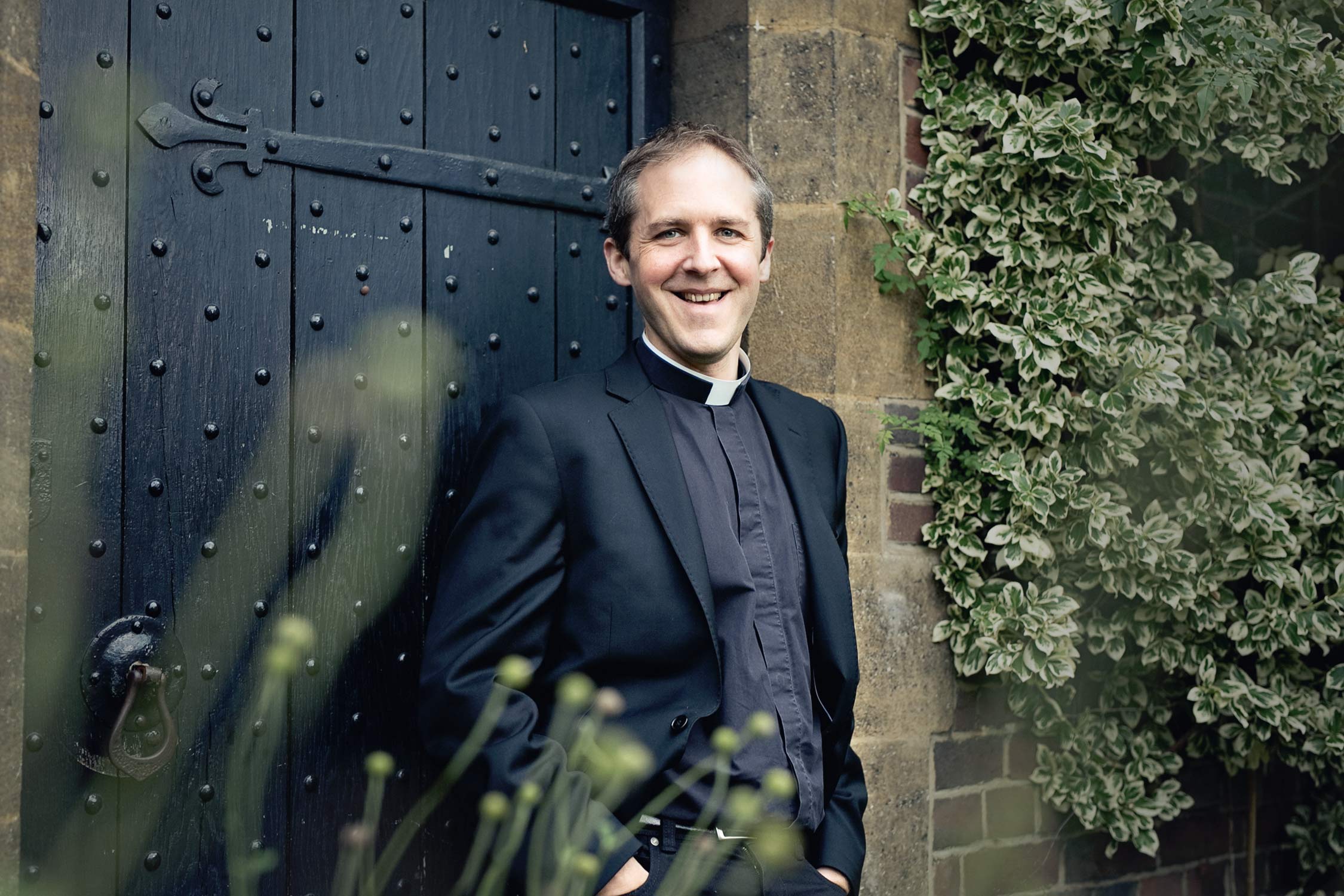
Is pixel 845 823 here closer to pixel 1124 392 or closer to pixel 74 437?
pixel 1124 392

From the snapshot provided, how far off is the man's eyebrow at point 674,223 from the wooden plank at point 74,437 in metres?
0.86

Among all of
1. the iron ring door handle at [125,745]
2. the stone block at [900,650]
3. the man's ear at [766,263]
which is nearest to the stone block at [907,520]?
the stone block at [900,650]

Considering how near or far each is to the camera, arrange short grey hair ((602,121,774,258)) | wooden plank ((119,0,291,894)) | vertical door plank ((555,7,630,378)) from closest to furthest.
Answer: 1. wooden plank ((119,0,291,894))
2. short grey hair ((602,121,774,258))
3. vertical door plank ((555,7,630,378))

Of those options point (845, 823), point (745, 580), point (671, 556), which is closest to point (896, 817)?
point (845, 823)

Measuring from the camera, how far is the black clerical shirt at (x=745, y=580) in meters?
1.89

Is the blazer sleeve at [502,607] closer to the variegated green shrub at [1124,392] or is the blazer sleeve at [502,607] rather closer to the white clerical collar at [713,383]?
the white clerical collar at [713,383]

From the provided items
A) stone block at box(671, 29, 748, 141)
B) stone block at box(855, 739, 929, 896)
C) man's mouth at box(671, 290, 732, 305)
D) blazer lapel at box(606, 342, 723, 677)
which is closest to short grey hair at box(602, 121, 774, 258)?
man's mouth at box(671, 290, 732, 305)

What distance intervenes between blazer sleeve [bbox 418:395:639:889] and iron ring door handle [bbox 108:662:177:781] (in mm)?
413

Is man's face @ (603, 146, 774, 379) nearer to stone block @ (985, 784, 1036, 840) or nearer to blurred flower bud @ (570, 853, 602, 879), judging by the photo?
blurred flower bud @ (570, 853, 602, 879)

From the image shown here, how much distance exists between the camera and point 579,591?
1.86 metres

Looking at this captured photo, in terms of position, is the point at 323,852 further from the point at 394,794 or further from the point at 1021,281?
the point at 1021,281

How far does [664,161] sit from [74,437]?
104cm

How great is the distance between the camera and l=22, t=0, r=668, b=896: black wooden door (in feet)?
6.16

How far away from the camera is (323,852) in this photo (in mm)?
2102
